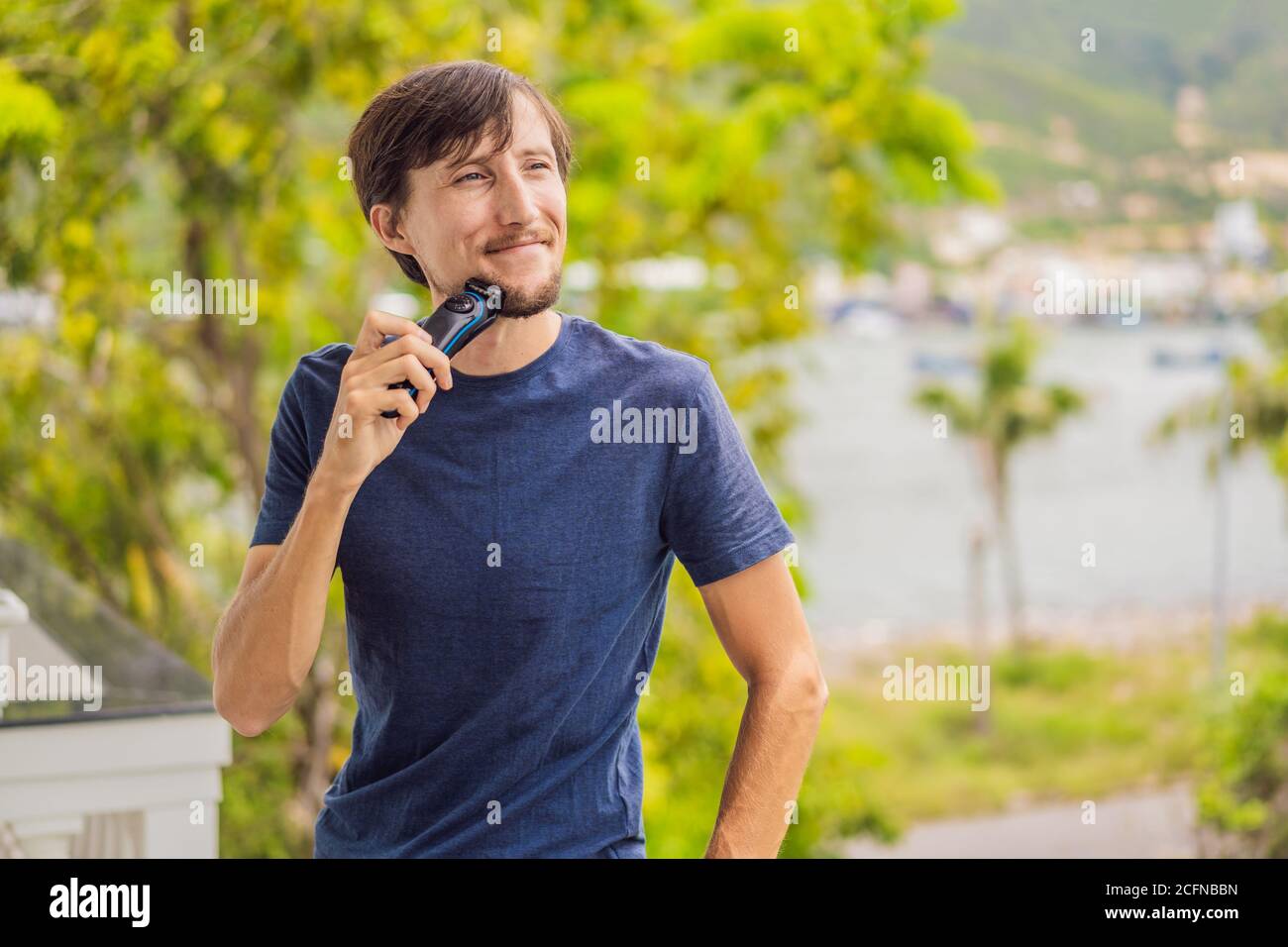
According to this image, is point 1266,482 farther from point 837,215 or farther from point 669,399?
point 669,399

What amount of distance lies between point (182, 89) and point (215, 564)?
6.71ft

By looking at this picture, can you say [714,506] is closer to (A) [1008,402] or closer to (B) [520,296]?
(B) [520,296]

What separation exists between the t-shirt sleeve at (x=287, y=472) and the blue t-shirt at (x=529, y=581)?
0.25 feet

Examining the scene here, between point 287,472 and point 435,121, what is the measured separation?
0.31 m

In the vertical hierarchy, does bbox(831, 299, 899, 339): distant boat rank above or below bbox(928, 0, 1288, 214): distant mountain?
below

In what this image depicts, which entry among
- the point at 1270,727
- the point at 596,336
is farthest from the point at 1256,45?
the point at 596,336

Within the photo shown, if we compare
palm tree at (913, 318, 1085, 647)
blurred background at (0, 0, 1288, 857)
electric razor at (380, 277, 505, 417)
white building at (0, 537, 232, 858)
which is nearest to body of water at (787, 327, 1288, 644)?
palm tree at (913, 318, 1085, 647)

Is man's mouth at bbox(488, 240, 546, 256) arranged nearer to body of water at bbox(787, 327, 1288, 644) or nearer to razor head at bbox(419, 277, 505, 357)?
razor head at bbox(419, 277, 505, 357)

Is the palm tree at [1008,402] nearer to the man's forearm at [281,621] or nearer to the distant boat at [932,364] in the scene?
the distant boat at [932,364]

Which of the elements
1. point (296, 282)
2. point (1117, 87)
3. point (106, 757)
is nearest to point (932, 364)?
point (1117, 87)

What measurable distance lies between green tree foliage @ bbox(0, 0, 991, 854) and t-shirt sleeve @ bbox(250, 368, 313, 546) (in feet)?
5.70

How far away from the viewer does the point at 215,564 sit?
4.64 metres

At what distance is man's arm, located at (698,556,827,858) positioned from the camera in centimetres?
105

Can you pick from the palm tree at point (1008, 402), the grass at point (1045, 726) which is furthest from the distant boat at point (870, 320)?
the grass at point (1045, 726)
